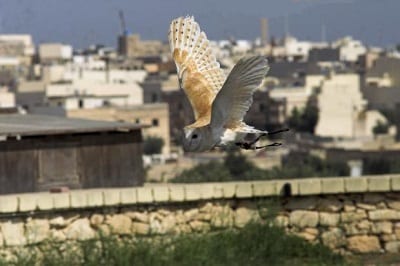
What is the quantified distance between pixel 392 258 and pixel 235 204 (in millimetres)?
1560

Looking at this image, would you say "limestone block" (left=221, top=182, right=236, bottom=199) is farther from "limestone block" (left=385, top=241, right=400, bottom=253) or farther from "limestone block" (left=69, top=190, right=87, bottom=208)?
"limestone block" (left=385, top=241, right=400, bottom=253)

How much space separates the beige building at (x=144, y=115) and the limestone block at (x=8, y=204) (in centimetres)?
6486

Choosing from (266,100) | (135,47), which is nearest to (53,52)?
(135,47)

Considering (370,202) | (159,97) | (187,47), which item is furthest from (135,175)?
(159,97)

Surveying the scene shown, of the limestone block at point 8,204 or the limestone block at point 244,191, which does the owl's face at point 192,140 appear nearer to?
the limestone block at point 8,204

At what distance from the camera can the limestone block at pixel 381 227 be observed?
15039 millimetres

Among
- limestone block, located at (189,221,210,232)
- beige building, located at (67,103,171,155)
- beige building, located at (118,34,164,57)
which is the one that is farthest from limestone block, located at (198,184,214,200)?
beige building, located at (118,34,164,57)

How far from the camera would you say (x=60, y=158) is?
640 inches

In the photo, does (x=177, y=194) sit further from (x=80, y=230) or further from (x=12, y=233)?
(x=12, y=233)

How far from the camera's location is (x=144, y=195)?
14.5 m

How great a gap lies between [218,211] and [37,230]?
1.76 meters

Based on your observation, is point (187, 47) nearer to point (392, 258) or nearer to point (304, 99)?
point (392, 258)

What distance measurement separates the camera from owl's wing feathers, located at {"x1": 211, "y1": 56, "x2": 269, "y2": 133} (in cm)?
951

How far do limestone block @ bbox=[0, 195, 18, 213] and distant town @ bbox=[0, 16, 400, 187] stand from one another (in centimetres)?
4640
